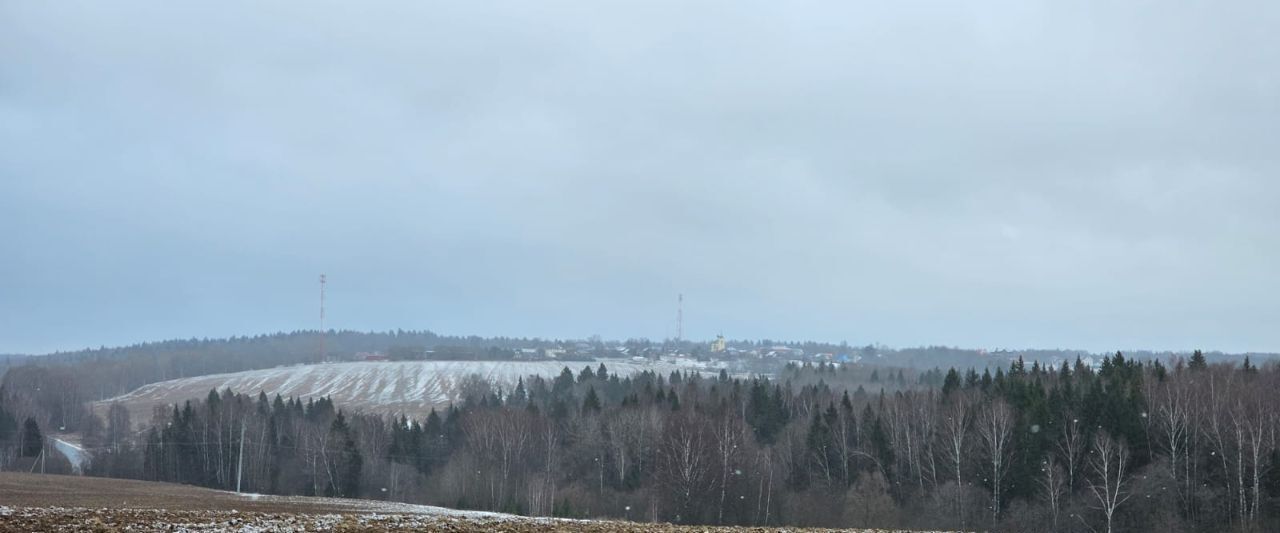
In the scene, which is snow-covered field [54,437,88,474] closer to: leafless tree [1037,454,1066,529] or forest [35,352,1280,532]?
forest [35,352,1280,532]

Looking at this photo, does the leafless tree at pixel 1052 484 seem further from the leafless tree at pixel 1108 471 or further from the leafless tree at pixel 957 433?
the leafless tree at pixel 957 433

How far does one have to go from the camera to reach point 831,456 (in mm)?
99812

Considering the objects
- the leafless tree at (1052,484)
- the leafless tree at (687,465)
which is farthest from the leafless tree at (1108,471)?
the leafless tree at (687,465)

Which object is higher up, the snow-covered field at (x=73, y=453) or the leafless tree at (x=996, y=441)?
the leafless tree at (x=996, y=441)

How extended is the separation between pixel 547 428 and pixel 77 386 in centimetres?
12964

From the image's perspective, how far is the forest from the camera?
2835 inches

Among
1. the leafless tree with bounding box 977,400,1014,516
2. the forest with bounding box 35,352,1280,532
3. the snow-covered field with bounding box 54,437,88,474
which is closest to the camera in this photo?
the forest with bounding box 35,352,1280,532

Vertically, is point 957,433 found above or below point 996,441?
above

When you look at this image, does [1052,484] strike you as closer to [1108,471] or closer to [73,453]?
[1108,471]

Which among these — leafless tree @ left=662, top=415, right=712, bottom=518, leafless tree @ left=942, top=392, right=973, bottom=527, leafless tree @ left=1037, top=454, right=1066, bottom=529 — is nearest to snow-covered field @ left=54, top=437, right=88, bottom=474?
leafless tree @ left=662, top=415, right=712, bottom=518

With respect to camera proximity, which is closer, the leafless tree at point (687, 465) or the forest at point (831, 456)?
the forest at point (831, 456)

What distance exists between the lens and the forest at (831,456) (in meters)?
72.0

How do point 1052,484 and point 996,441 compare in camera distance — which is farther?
point 996,441

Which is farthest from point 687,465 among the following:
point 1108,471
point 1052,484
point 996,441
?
point 1108,471
